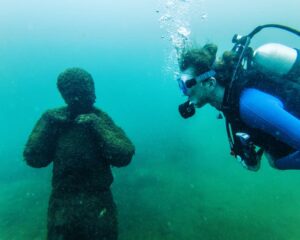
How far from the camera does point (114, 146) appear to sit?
544cm

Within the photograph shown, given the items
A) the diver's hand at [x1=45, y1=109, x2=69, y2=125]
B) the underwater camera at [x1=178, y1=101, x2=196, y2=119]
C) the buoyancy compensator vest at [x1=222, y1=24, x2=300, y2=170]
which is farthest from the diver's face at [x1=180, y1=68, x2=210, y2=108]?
the diver's hand at [x1=45, y1=109, x2=69, y2=125]

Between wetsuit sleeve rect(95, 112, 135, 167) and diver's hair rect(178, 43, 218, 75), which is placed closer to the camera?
diver's hair rect(178, 43, 218, 75)

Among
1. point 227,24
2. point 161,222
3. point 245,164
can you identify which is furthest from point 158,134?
point 227,24

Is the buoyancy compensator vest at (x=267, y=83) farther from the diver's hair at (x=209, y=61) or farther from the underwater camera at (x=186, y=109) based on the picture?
the underwater camera at (x=186, y=109)

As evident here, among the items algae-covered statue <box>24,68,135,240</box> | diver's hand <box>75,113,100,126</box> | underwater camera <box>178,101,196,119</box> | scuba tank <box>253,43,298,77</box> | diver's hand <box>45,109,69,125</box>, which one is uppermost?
scuba tank <box>253,43,298,77</box>

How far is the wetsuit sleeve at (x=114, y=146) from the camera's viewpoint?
545cm

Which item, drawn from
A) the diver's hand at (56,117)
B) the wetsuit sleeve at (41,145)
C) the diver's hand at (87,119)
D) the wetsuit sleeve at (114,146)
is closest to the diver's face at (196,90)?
the wetsuit sleeve at (114,146)

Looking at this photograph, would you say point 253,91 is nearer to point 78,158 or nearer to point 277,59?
point 277,59

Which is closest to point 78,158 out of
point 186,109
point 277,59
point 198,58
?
point 186,109

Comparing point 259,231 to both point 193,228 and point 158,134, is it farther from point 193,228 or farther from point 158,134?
point 158,134

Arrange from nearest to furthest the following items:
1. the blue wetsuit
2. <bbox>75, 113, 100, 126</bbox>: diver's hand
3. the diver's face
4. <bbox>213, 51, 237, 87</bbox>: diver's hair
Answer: the blue wetsuit < <bbox>213, 51, 237, 87</bbox>: diver's hair < the diver's face < <bbox>75, 113, 100, 126</bbox>: diver's hand

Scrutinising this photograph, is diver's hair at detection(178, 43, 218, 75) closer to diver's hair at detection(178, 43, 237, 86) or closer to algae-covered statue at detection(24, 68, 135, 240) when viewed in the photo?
diver's hair at detection(178, 43, 237, 86)

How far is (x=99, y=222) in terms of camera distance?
5.59 m

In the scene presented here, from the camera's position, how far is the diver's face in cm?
391
